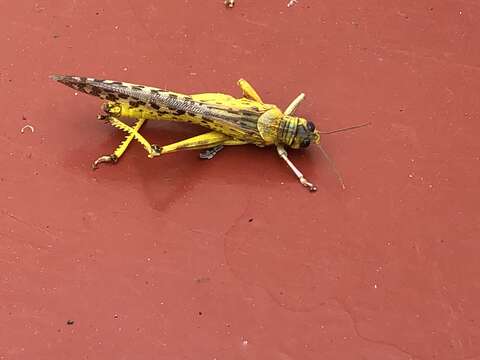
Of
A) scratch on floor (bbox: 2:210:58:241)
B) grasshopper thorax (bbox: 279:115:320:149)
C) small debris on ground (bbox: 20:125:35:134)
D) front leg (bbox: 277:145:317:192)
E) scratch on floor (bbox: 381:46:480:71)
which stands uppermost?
scratch on floor (bbox: 381:46:480:71)

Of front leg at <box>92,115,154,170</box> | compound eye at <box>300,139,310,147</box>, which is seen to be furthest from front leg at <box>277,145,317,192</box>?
front leg at <box>92,115,154,170</box>

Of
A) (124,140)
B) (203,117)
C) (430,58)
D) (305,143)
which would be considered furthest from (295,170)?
(430,58)

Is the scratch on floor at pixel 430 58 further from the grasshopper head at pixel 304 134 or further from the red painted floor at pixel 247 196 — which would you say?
the grasshopper head at pixel 304 134

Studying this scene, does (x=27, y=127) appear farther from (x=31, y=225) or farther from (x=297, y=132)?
(x=297, y=132)

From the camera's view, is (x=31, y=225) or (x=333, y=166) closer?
(x=31, y=225)

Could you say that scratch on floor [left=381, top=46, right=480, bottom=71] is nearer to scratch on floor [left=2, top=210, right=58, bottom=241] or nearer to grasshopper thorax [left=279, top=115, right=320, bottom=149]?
grasshopper thorax [left=279, top=115, right=320, bottom=149]

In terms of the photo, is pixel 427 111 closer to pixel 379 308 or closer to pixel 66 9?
pixel 379 308
